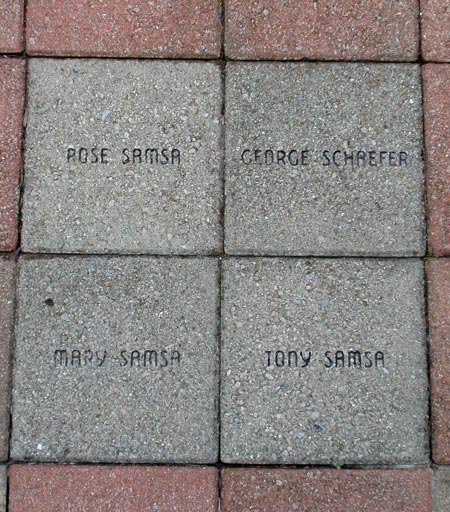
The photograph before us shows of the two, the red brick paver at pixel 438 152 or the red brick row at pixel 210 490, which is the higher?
the red brick paver at pixel 438 152

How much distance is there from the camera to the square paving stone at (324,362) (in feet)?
7.45

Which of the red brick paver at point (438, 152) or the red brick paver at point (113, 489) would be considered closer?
the red brick paver at point (113, 489)

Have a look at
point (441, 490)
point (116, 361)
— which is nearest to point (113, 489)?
point (116, 361)

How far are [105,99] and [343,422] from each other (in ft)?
5.99

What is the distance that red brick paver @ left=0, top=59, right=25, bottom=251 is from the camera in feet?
7.69

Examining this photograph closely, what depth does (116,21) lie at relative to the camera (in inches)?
96.2

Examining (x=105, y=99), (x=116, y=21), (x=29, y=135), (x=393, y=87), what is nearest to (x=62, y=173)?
(x=29, y=135)

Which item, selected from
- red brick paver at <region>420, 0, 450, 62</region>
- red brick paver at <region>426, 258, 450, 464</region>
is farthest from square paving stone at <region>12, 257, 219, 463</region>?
red brick paver at <region>420, 0, 450, 62</region>

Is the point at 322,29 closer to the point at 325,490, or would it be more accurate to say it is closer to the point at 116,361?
the point at 116,361

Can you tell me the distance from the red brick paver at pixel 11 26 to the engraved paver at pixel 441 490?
8.89 feet

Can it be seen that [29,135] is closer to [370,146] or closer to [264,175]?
[264,175]

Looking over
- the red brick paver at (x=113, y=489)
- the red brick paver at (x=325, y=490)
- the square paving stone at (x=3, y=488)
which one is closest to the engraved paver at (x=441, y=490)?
the red brick paver at (x=325, y=490)

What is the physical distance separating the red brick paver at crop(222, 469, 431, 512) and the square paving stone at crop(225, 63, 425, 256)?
97cm

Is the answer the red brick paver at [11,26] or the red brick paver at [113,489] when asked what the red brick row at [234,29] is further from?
the red brick paver at [113,489]
